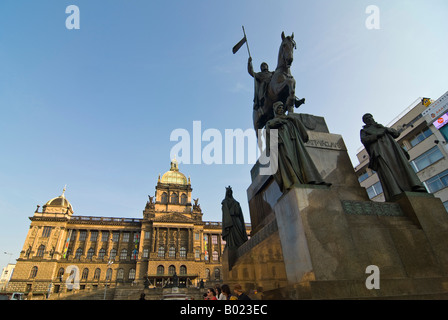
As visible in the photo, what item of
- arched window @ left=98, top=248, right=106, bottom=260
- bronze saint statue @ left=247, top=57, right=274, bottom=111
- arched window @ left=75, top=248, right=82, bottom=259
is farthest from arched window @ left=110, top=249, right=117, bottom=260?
bronze saint statue @ left=247, top=57, right=274, bottom=111

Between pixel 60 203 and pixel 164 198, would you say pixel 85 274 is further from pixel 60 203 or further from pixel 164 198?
pixel 164 198

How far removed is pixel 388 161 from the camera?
5.22 metres

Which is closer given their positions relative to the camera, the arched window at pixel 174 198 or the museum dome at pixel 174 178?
the arched window at pixel 174 198

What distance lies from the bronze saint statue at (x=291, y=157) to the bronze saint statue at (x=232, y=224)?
4027mm

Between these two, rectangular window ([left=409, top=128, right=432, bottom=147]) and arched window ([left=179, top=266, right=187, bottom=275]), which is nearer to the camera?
rectangular window ([left=409, top=128, right=432, bottom=147])

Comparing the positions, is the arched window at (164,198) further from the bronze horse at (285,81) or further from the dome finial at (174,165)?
the bronze horse at (285,81)

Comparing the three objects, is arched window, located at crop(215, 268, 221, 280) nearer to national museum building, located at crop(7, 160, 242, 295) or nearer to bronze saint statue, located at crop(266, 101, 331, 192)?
national museum building, located at crop(7, 160, 242, 295)

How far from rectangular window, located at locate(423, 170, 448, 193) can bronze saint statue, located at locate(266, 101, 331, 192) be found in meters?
26.5

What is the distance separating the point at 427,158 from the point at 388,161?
26.7 metres

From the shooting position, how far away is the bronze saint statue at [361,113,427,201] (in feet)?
16.1

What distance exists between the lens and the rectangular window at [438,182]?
75.9 ft

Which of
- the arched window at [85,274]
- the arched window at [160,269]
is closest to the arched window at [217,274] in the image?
the arched window at [160,269]
